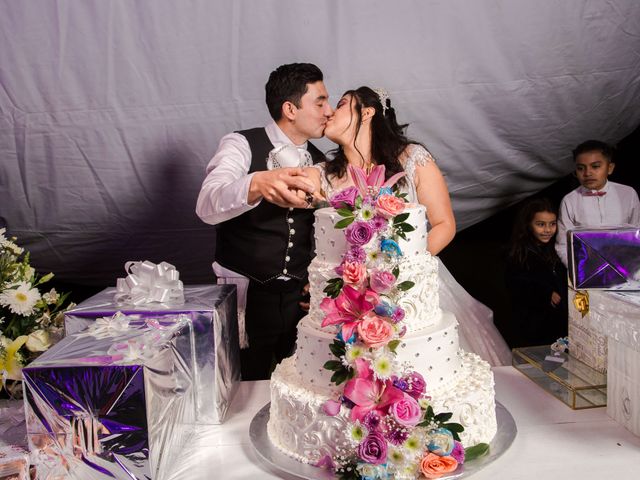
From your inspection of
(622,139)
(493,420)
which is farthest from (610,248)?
(622,139)

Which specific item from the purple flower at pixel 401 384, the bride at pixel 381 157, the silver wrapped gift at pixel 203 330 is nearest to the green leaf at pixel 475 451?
the purple flower at pixel 401 384

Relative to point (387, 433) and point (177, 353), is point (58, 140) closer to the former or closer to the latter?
point (177, 353)

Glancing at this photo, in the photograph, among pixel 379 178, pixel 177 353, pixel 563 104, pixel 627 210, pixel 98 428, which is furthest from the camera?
pixel 627 210

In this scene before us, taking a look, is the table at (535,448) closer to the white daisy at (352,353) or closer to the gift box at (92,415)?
the gift box at (92,415)

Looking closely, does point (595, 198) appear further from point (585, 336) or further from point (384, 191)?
point (384, 191)

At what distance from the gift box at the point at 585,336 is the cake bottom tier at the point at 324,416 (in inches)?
15.6

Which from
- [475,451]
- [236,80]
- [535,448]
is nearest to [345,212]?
[475,451]

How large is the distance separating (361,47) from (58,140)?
136 centimetres

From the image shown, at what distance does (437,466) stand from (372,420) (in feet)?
0.53

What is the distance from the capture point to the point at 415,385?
1.43 meters

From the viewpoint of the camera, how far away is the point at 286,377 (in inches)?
65.9

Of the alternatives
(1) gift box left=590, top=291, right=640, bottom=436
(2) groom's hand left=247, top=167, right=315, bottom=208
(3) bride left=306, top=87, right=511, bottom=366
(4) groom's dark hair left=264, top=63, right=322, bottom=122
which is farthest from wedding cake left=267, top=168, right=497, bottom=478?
(4) groom's dark hair left=264, top=63, right=322, bottom=122

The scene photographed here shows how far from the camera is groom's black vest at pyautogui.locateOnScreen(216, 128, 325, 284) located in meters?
2.51

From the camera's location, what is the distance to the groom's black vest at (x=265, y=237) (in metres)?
2.51
